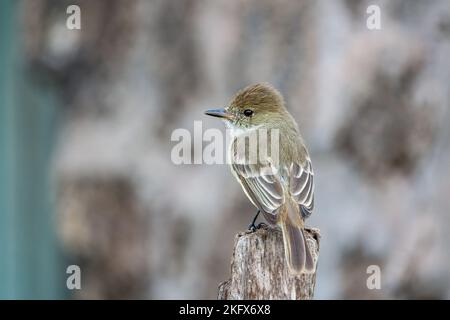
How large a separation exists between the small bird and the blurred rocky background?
1415mm

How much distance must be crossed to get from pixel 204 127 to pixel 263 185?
7.22 feet

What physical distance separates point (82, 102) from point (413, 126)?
3105mm

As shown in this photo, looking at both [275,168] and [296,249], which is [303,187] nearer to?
[275,168]

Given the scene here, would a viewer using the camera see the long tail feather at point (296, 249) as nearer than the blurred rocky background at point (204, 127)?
Yes

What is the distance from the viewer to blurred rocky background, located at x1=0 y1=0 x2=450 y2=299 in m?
8.34

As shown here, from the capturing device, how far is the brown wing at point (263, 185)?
19.8ft

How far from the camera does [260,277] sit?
5.16 meters

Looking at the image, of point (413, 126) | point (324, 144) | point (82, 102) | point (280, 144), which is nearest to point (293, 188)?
point (280, 144)

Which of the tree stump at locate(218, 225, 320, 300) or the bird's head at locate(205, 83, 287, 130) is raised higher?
the bird's head at locate(205, 83, 287, 130)
